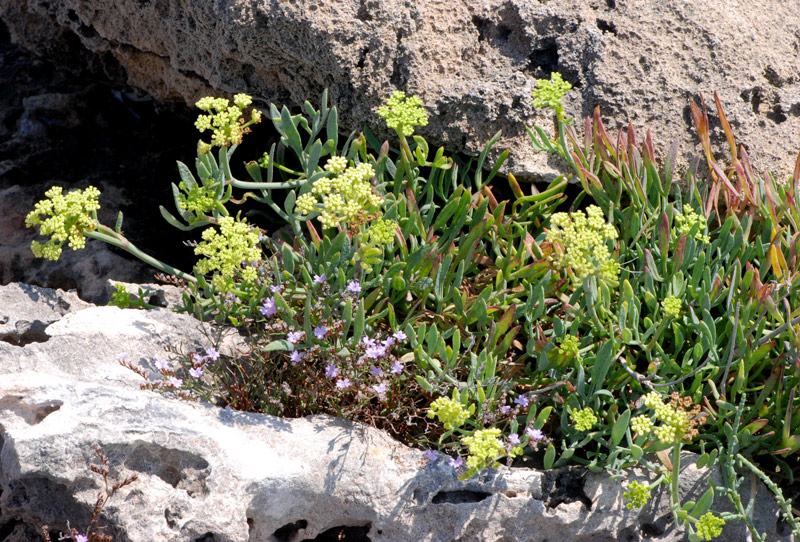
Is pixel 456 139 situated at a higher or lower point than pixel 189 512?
higher

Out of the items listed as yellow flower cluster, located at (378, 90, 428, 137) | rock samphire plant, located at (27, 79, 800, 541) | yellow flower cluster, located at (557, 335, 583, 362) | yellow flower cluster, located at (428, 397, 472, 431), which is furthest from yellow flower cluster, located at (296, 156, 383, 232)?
yellow flower cluster, located at (557, 335, 583, 362)

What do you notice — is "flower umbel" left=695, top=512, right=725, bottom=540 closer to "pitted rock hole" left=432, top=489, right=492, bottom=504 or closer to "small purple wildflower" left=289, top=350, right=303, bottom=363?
"pitted rock hole" left=432, top=489, right=492, bottom=504

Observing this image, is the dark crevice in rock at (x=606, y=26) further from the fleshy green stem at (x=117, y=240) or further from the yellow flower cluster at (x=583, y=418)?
the fleshy green stem at (x=117, y=240)

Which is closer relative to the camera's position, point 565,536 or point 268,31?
point 565,536

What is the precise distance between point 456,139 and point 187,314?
4.62 feet

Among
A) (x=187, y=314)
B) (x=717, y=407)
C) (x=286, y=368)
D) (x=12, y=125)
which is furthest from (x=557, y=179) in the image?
(x=12, y=125)

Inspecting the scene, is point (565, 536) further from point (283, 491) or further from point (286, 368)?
point (286, 368)

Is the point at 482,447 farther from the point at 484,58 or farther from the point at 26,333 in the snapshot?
the point at 484,58

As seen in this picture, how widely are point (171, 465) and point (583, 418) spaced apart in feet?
4.44

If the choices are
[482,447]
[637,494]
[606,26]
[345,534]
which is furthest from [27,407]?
[606,26]

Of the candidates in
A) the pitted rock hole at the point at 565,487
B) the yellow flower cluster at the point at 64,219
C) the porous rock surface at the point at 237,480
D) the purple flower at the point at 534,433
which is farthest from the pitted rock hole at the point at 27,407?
the pitted rock hole at the point at 565,487

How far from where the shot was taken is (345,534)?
2604mm

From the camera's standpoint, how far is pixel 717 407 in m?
2.79

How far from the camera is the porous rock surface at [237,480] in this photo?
2.32 meters
